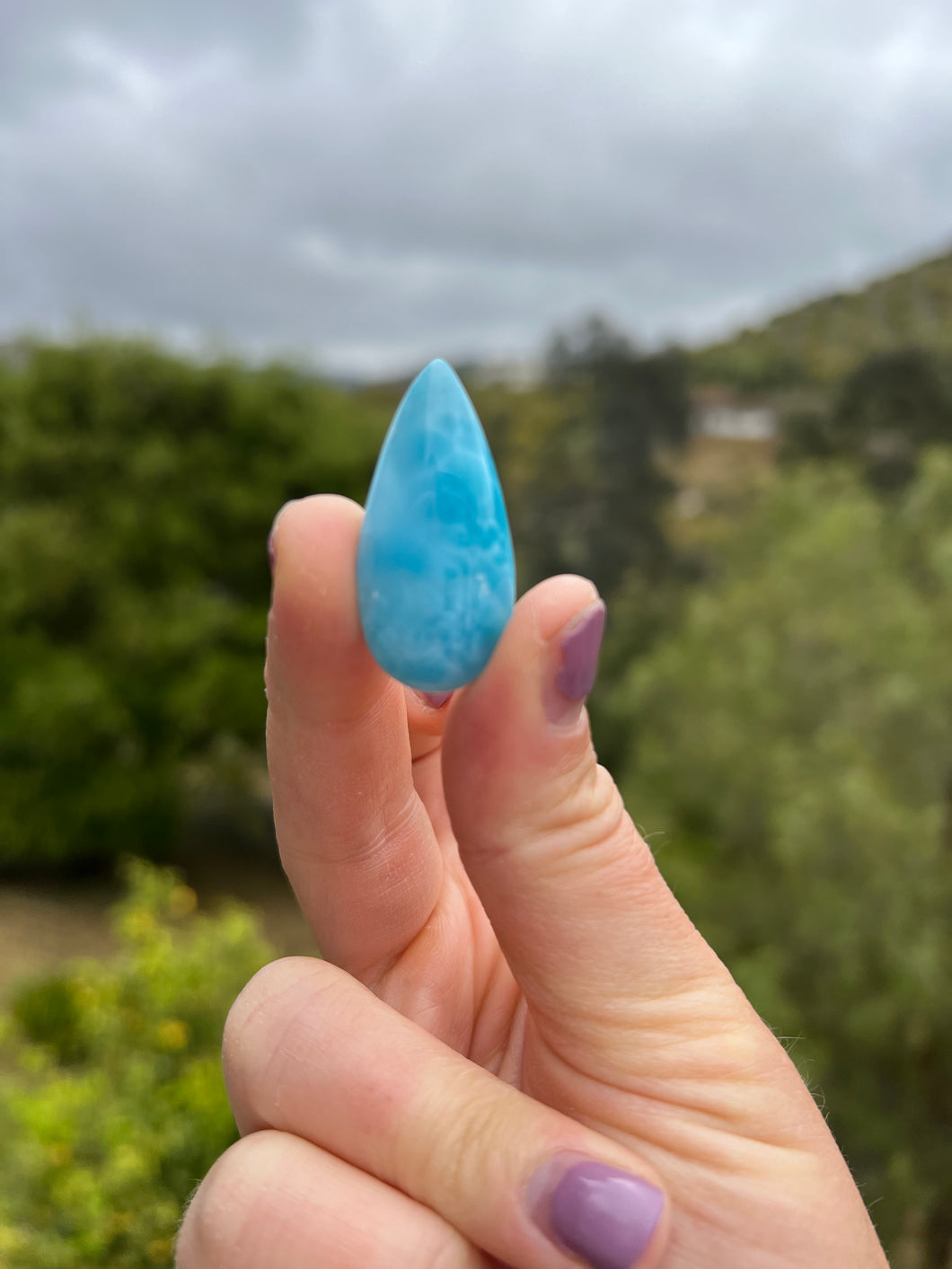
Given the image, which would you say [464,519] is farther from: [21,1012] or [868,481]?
[868,481]

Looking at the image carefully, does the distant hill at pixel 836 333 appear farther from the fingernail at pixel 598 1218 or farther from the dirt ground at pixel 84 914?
the fingernail at pixel 598 1218

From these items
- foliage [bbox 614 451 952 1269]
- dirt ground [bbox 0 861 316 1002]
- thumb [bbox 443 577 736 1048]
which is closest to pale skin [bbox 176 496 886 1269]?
thumb [bbox 443 577 736 1048]

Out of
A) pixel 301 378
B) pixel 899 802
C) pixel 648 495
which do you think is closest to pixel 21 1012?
pixel 899 802

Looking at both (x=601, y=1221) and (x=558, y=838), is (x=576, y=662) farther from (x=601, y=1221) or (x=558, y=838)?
(x=601, y=1221)

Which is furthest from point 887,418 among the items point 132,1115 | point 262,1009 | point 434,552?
point 262,1009

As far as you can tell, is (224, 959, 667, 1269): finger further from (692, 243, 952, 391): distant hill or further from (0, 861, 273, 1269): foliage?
(692, 243, 952, 391): distant hill

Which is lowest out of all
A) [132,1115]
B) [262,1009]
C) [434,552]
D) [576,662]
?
[132,1115]

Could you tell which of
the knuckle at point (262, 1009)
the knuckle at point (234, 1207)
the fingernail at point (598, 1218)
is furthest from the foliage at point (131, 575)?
the fingernail at point (598, 1218)
